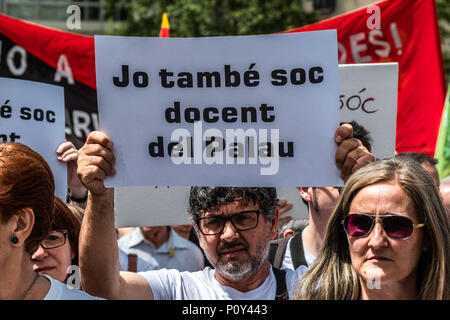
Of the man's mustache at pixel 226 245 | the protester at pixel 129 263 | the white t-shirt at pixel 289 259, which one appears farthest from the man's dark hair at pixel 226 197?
the protester at pixel 129 263

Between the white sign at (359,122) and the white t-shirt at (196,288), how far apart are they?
2.15 feet

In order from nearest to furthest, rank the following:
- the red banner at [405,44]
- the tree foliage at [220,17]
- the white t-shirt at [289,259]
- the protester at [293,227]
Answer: the white t-shirt at [289,259] → the protester at [293,227] → the red banner at [405,44] → the tree foliage at [220,17]

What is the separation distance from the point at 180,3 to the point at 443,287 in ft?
49.3

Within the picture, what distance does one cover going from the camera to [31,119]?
3672 millimetres

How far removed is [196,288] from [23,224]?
82 cm

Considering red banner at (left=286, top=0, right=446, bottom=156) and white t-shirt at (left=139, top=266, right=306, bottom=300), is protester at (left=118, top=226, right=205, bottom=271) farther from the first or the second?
white t-shirt at (left=139, top=266, right=306, bottom=300)

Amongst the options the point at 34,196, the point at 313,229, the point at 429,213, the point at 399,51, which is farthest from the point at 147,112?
the point at 399,51

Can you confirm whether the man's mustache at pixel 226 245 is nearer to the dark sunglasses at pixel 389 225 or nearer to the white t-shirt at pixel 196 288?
the white t-shirt at pixel 196 288

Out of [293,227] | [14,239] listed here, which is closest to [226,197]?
[14,239]

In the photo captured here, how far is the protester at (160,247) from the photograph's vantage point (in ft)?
18.8
